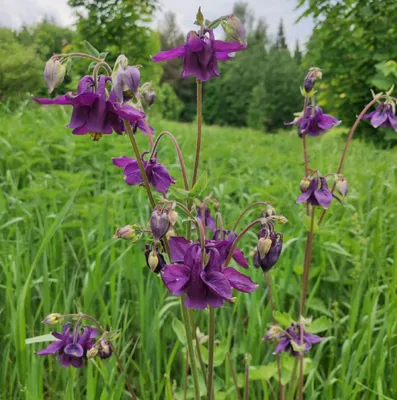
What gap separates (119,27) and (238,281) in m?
10.1

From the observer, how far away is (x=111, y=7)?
10172 mm

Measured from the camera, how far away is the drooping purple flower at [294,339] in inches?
59.1

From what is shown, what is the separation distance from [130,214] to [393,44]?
7994mm

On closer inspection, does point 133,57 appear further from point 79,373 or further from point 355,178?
point 79,373

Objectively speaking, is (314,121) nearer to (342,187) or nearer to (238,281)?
(342,187)

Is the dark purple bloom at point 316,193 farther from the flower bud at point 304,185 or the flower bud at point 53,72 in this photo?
the flower bud at point 53,72

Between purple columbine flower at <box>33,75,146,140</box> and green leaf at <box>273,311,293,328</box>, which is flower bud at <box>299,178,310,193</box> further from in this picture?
purple columbine flower at <box>33,75,146,140</box>

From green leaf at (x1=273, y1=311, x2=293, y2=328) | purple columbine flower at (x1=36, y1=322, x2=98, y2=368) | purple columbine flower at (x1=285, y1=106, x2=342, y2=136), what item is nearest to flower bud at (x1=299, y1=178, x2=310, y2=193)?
purple columbine flower at (x1=285, y1=106, x2=342, y2=136)

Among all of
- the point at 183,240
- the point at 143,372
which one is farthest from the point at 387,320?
the point at 183,240

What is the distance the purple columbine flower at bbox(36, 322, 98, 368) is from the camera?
1.26 metres

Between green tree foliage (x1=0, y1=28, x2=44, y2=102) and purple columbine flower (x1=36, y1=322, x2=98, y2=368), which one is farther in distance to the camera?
green tree foliage (x1=0, y1=28, x2=44, y2=102)

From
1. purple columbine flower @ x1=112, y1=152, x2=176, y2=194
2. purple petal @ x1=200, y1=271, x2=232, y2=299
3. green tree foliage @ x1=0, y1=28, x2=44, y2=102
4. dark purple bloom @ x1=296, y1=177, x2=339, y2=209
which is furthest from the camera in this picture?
green tree foliage @ x1=0, y1=28, x2=44, y2=102

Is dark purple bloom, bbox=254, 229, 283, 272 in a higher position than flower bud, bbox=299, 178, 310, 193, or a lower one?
lower

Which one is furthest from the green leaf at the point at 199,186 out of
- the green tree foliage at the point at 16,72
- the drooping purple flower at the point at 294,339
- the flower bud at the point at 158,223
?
the green tree foliage at the point at 16,72
